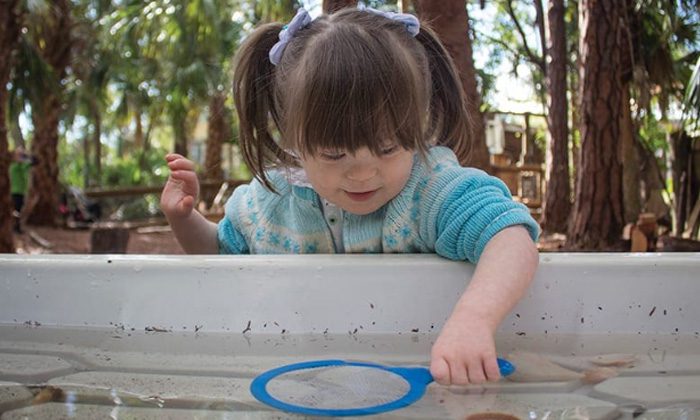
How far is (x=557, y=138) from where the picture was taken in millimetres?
5512

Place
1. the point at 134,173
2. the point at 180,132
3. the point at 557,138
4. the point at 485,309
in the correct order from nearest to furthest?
the point at 485,309
the point at 557,138
the point at 180,132
the point at 134,173

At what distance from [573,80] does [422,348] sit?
8.28 metres

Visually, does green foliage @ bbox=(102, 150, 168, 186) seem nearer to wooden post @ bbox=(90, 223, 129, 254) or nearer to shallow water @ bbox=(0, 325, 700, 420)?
wooden post @ bbox=(90, 223, 129, 254)

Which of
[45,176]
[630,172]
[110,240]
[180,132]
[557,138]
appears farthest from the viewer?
[180,132]

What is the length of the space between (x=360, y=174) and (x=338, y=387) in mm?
317

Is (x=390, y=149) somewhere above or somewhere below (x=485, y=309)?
above

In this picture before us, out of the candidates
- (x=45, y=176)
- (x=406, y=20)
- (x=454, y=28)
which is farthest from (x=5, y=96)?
(x=45, y=176)

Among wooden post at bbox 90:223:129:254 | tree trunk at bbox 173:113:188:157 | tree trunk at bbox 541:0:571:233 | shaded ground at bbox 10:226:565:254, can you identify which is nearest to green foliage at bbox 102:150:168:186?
tree trunk at bbox 173:113:188:157

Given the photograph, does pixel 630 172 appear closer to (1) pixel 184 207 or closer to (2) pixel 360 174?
(1) pixel 184 207

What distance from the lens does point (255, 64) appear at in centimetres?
121

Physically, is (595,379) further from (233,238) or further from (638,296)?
(233,238)

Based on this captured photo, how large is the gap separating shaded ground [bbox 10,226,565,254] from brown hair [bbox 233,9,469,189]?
189 inches

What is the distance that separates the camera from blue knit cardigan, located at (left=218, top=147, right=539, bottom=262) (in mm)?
995

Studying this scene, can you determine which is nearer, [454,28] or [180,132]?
[454,28]
